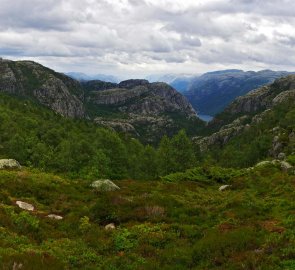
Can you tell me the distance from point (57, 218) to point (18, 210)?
9.04 ft

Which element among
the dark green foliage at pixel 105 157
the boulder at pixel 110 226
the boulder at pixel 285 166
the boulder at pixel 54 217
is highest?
the boulder at pixel 110 226

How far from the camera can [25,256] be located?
16.9m

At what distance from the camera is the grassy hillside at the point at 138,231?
718 inches

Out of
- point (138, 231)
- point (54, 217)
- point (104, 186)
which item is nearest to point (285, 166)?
point (104, 186)

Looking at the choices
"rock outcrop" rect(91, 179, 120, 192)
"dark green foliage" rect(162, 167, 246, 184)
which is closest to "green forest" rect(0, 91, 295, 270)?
"rock outcrop" rect(91, 179, 120, 192)

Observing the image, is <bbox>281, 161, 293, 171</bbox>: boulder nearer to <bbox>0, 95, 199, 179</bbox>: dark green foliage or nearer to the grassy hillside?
the grassy hillside

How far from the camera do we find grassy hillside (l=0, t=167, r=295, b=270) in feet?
59.8

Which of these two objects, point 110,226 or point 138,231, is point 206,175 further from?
point 138,231

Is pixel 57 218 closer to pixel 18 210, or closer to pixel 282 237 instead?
pixel 18 210

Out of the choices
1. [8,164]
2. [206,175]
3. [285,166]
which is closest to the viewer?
[8,164]

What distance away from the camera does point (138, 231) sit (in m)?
23.9

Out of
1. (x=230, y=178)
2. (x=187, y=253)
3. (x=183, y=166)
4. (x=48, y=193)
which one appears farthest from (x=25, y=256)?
(x=183, y=166)

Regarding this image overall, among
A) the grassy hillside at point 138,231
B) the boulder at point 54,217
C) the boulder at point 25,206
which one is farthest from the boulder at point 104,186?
the boulder at point 54,217

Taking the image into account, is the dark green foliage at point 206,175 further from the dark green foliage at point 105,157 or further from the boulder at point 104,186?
the dark green foliage at point 105,157
